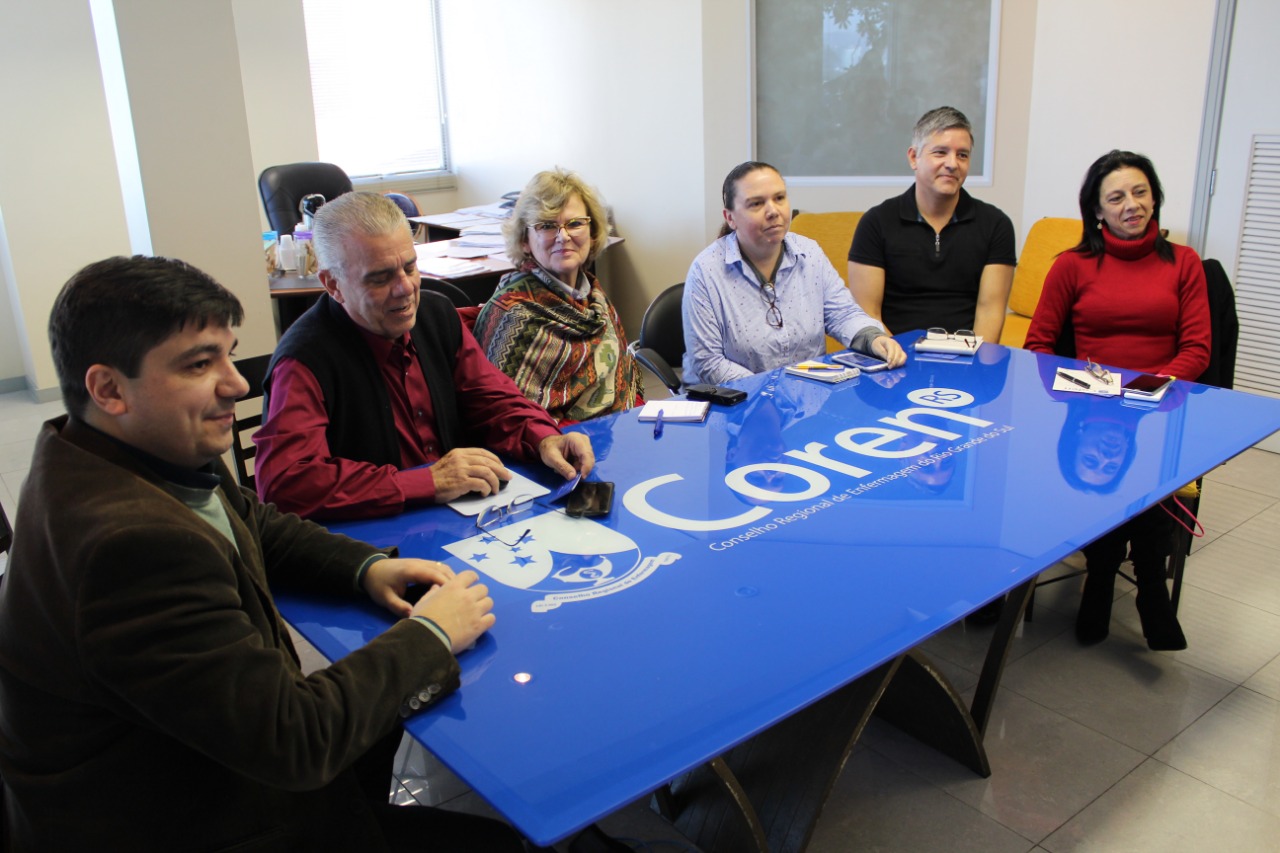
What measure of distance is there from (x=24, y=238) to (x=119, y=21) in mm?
2337

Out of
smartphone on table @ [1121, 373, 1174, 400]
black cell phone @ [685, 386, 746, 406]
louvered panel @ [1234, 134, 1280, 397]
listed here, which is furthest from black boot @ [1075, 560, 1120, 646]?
louvered panel @ [1234, 134, 1280, 397]

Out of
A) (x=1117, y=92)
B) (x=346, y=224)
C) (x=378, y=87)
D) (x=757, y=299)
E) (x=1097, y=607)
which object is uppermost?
(x=378, y=87)

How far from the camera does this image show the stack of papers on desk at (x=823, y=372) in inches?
116

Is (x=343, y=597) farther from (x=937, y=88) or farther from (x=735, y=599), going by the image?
(x=937, y=88)

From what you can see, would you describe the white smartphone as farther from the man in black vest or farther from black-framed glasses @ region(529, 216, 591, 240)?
the man in black vest

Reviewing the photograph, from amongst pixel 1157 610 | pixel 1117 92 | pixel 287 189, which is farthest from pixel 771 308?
pixel 287 189

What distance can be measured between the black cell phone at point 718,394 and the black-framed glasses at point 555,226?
0.56 metres

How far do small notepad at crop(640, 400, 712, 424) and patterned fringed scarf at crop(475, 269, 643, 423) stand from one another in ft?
0.99

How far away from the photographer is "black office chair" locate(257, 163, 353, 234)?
5777mm

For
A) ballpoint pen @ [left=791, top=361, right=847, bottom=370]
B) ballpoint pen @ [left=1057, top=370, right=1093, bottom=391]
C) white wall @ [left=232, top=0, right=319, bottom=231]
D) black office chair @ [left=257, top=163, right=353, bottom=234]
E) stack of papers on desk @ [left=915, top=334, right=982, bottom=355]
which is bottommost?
ballpoint pen @ [left=1057, top=370, right=1093, bottom=391]

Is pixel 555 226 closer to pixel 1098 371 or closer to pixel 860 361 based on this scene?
pixel 860 361

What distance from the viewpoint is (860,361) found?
3102 mm

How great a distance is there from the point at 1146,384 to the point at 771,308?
1.15 meters

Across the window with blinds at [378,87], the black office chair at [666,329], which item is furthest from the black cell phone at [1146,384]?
the window with blinds at [378,87]
